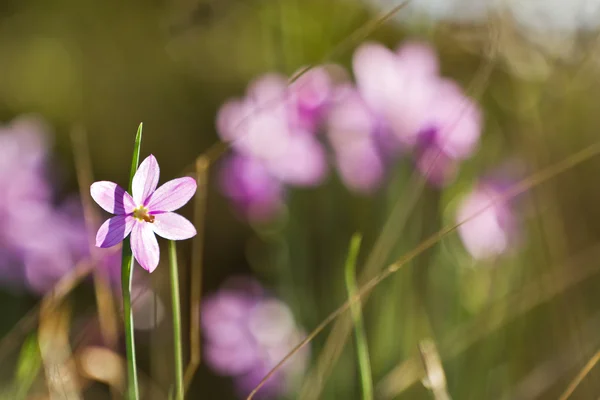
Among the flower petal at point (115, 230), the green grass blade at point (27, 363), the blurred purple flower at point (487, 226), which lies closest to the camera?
the flower petal at point (115, 230)

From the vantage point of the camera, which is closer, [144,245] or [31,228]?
[144,245]

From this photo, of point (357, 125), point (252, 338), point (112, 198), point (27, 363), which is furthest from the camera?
point (252, 338)

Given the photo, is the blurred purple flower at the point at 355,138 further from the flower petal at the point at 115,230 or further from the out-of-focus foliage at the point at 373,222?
the flower petal at the point at 115,230

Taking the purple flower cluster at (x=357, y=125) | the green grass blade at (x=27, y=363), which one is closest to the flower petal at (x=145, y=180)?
the green grass blade at (x=27, y=363)

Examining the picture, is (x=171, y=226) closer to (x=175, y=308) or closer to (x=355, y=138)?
(x=175, y=308)

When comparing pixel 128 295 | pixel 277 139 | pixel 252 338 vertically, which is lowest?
pixel 128 295

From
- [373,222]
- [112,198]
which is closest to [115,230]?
[112,198]

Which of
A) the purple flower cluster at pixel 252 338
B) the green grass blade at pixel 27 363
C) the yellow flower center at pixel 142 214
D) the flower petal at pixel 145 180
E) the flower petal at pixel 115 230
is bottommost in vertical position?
the flower petal at pixel 115 230
